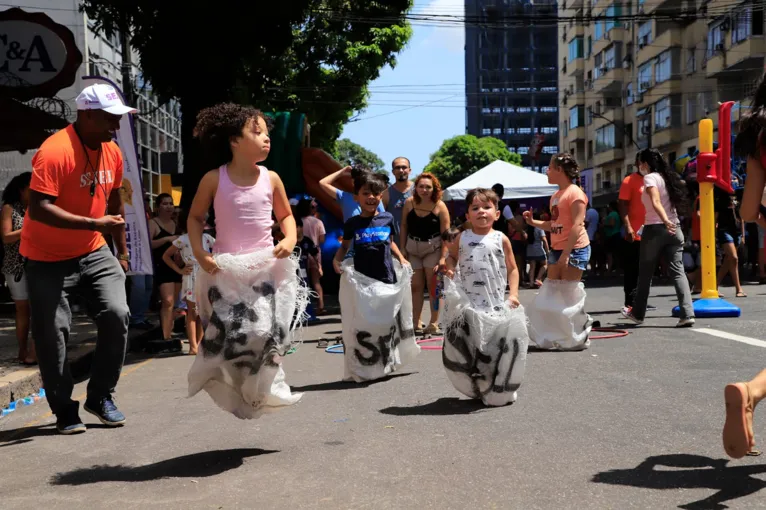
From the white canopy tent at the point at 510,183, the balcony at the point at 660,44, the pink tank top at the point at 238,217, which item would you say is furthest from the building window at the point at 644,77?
the pink tank top at the point at 238,217

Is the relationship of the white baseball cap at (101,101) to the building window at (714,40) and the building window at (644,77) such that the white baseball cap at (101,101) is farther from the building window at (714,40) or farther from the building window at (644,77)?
the building window at (644,77)

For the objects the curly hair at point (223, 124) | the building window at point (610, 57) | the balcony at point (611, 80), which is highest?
the building window at point (610, 57)

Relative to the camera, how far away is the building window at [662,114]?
4981 cm

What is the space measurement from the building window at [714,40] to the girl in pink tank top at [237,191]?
4106 centimetres

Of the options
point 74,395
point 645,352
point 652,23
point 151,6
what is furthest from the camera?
point 652,23

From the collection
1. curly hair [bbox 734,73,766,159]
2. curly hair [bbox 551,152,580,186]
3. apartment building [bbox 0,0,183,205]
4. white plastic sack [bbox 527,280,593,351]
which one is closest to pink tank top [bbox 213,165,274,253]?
curly hair [bbox 734,73,766,159]

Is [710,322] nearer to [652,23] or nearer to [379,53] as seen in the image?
[379,53]

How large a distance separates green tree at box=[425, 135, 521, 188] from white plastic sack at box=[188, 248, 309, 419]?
363 feet

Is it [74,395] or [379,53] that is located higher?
[379,53]

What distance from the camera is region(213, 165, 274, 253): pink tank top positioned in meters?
5.09

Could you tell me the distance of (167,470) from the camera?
4715mm

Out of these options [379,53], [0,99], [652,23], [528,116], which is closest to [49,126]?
[0,99]

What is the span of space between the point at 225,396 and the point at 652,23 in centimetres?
5109

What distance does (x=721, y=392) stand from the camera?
615 cm
